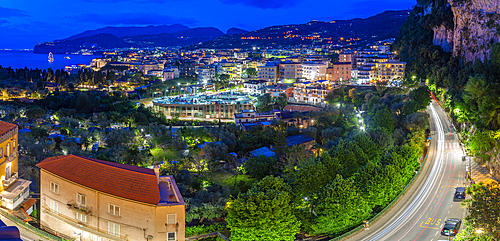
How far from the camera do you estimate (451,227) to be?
1709 centimetres

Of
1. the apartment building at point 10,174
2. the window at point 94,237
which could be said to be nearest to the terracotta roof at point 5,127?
the apartment building at point 10,174

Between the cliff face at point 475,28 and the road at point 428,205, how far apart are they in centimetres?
1381

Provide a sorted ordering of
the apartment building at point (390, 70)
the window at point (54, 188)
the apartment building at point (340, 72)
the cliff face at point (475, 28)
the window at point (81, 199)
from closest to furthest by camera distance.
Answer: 1. the window at point (81, 199)
2. the window at point (54, 188)
3. the cliff face at point (475, 28)
4. the apartment building at point (390, 70)
5. the apartment building at point (340, 72)

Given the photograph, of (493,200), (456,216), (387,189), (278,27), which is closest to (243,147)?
(387,189)

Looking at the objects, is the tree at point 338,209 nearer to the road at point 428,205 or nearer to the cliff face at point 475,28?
the road at point 428,205

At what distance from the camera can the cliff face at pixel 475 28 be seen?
3612cm

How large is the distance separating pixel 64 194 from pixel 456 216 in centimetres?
1722

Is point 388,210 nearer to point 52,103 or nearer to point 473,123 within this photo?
point 473,123

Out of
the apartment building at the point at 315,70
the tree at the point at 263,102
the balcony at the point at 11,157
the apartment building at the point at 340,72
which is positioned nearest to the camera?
the balcony at the point at 11,157

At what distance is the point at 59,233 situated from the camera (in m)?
14.8

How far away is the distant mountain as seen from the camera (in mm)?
151625

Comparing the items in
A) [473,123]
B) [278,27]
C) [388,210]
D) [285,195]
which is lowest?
[388,210]

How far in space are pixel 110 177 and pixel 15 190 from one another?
4.92 m

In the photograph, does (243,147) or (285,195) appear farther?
(243,147)
